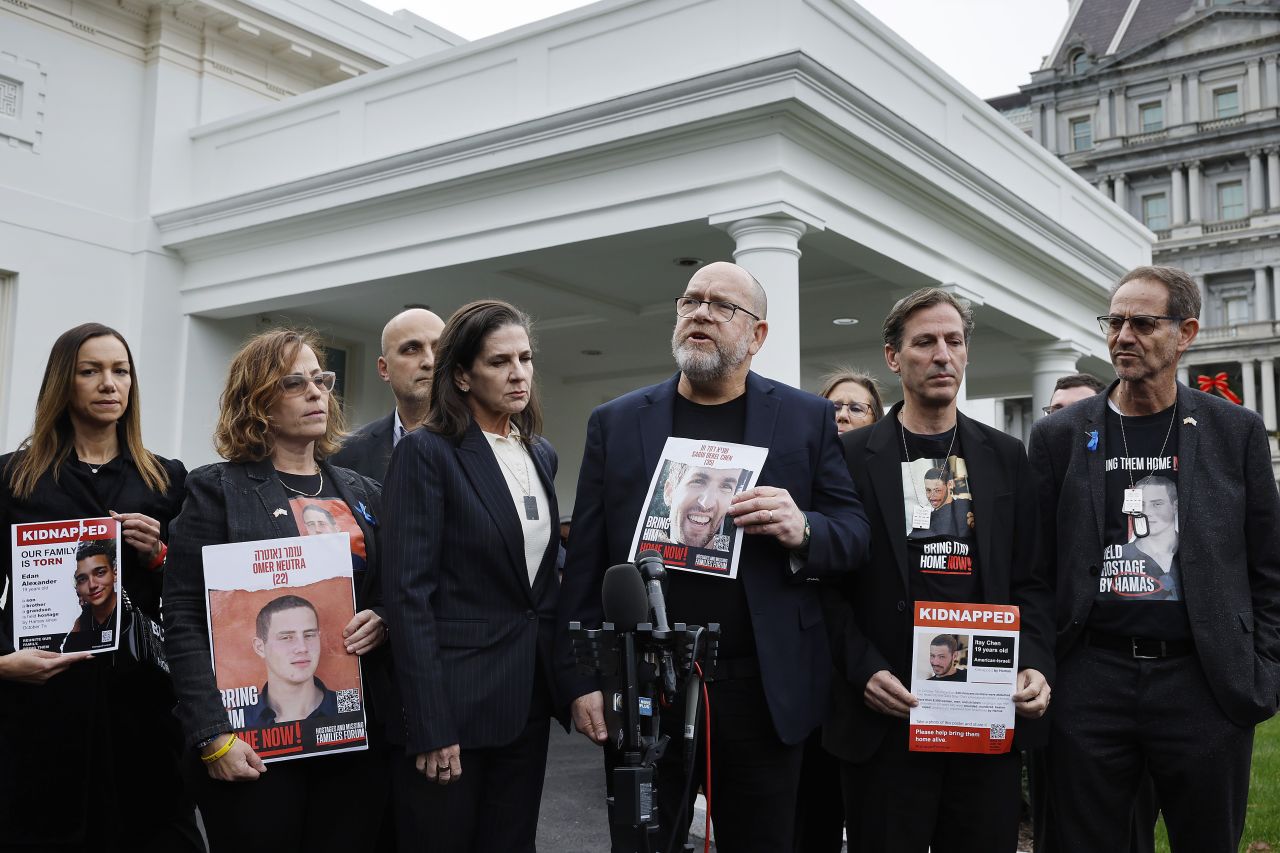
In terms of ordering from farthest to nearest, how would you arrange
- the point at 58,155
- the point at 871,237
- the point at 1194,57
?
the point at 1194,57 → the point at 58,155 → the point at 871,237

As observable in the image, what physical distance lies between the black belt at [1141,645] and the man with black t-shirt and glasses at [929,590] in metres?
0.16

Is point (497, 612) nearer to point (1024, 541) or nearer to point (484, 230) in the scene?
point (1024, 541)

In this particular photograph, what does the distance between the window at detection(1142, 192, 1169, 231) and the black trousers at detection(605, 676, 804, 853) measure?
189 ft

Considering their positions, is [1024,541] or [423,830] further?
[1024,541]

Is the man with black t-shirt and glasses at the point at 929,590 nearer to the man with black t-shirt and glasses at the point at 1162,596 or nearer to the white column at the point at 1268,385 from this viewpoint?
the man with black t-shirt and glasses at the point at 1162,596

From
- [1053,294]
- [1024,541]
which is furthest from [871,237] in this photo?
[1024,541]

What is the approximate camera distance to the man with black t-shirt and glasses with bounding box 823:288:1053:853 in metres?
3.33

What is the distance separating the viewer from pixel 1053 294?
45.1 ft

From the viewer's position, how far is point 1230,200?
53469 millimetres

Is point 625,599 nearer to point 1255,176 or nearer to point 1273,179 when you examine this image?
point 1273,179

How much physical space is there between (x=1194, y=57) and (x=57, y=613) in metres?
61.0

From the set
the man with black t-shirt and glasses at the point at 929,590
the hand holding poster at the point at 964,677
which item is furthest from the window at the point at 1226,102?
the hand holding poster at the point at 964,677

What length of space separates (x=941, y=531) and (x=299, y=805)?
2.12m

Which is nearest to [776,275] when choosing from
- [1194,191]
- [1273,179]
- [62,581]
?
[62,581]
